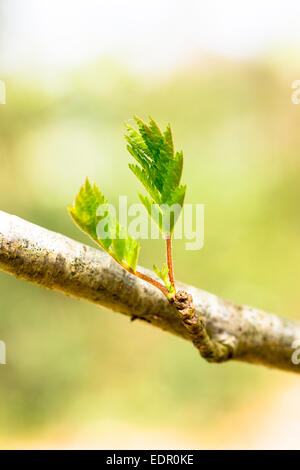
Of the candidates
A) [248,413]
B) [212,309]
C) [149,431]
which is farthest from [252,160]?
[212,309]

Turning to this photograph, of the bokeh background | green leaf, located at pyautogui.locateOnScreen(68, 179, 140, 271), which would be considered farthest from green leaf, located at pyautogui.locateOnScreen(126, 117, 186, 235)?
the bokeh background

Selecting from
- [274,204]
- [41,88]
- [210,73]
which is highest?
[210,73]

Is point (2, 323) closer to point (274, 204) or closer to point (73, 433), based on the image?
point (73, 433)

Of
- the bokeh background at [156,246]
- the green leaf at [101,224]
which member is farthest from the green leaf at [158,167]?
the bokeh background at [156,246]

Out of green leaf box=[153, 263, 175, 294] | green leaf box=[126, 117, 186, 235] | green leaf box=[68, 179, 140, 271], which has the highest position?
green leaf box=[126, 117, 186, 235]

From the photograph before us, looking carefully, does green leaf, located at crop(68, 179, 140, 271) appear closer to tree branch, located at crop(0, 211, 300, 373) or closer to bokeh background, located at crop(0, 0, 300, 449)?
tree branch, located at crop(0, 211, 300, 373)

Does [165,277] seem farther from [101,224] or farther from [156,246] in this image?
[156,246]
